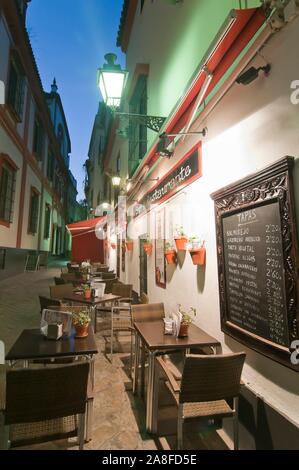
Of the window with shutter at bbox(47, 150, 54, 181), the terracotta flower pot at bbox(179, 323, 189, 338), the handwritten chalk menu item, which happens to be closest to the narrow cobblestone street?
the terracotta flower pot at bbox(179, 323, 189, 338)

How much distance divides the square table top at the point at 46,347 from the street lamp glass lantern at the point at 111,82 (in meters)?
3.58

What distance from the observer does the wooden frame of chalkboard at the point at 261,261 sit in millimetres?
1946

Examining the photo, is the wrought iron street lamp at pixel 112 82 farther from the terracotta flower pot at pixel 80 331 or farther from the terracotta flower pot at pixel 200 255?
the terracotta flower pot at pixel 80 331

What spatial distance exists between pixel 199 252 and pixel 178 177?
5.25ft

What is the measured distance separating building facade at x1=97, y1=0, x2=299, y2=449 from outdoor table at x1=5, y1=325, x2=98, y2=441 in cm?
139

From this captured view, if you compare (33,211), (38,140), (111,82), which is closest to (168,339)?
(111,82)

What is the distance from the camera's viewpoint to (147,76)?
7.39 m

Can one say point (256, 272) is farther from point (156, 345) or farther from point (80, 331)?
point (80, 331)

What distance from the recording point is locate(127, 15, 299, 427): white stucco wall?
199 cm

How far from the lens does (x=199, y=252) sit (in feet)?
10.8

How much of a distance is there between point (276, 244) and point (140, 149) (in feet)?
22.5

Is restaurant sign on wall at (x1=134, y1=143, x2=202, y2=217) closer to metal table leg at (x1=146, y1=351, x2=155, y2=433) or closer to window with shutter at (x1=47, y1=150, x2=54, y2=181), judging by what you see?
metal table leg at (x1=146, y1=351, x2=155, y2=433)

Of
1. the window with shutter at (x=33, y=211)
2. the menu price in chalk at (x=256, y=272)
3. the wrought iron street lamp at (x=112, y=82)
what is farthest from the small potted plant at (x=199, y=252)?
the window with shutter at (x=33, y=211)

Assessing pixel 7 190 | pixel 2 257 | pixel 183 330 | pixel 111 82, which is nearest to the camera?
pixel 183 330
